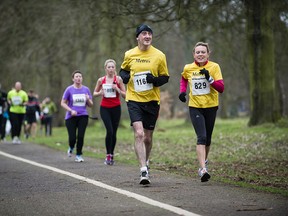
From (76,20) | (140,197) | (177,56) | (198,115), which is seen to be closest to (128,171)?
(198,115)

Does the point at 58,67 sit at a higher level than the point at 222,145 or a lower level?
higher

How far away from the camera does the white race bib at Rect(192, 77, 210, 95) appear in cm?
1012

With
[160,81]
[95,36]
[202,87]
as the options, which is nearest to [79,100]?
[160,81]

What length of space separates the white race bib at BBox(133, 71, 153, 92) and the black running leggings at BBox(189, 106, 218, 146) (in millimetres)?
839

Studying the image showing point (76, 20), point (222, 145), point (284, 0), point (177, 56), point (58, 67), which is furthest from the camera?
point (177, 56)

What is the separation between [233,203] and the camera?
7.52m

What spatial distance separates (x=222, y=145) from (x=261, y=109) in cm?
539

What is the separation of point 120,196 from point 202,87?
277 centimetres

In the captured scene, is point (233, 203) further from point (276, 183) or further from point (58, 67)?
point (58, 67)

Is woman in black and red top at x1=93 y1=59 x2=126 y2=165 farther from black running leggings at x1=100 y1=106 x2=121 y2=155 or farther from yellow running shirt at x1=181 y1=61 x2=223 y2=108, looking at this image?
yellow running shirt at x1=181 y1=61 x2=223 y2=108

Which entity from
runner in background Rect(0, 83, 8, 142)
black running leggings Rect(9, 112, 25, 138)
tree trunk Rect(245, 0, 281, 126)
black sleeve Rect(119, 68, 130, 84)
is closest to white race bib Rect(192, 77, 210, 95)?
black sleeve Rect(119, 68, 130, 84)

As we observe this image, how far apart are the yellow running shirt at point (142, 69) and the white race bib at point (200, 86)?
0.51 metres

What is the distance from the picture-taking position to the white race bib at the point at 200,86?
33.2 feet

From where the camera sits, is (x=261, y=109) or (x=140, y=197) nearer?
(x=140, y=197)
